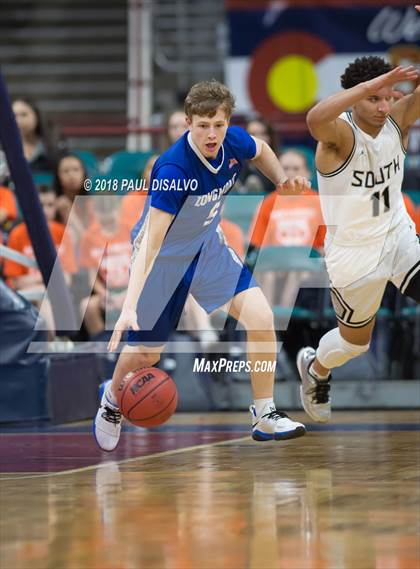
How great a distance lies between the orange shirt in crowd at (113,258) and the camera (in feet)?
32.9

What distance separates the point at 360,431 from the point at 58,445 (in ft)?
6.40

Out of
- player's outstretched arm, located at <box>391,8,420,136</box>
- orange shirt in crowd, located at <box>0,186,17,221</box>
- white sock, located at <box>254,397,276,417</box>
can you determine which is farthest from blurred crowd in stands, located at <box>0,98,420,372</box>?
white sock, located at <box>254,397,276,417</box>

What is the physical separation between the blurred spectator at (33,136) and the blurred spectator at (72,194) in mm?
463

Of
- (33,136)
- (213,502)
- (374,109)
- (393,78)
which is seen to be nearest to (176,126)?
(33,136)

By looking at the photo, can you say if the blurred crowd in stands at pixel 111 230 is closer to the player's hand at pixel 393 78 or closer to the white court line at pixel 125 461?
the white court line at pixel 125 461

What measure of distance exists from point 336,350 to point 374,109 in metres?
1.46

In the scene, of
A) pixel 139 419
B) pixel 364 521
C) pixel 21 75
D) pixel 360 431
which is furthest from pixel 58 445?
pixel 21 75

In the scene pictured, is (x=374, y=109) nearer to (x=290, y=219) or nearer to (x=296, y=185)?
(x=296, y=185)

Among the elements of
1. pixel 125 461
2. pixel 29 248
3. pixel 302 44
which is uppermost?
pixel 302 44

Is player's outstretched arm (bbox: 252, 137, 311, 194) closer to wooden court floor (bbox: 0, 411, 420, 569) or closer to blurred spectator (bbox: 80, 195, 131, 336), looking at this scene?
wooden court floor (bbox: 0, 411, 420, 569)

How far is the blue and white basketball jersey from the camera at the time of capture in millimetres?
6574

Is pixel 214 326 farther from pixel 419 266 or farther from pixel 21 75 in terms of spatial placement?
pixel 21 75

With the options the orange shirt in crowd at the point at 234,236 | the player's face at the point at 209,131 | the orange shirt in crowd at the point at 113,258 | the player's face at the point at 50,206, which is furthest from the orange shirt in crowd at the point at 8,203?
the player's face at the point at 209,131

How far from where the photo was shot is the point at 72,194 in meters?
10.4
